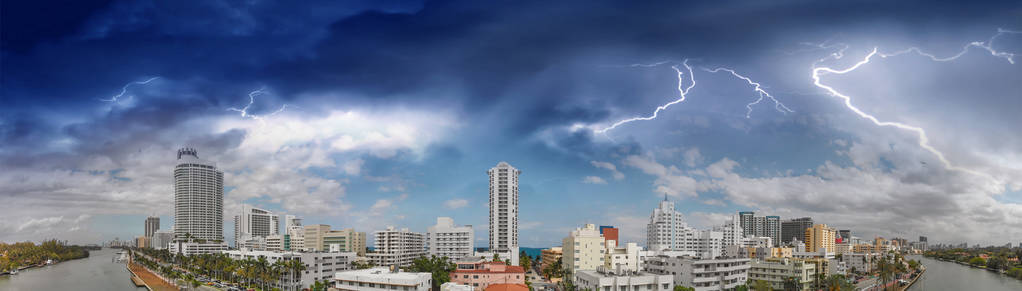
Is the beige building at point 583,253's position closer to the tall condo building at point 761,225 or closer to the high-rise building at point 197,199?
the tall condo building at point 761,225

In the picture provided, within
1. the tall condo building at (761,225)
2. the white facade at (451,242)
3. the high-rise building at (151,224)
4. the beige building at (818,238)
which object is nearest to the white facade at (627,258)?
the white facade at (451,242)

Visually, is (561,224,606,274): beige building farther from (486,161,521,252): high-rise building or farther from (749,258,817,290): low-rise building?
(486,161,521,252): high-rise building

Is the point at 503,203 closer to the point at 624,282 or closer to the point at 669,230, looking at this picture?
the point at 669,230

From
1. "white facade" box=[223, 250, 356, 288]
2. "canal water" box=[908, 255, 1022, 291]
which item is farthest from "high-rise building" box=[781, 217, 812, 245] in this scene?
"white facade" box=[223, 250, 356, 288]

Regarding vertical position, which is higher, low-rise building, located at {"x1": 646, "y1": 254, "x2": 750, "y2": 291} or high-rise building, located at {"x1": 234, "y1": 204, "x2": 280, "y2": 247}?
low-rise building, located at {"x1": 646, "y1": 254, "x2": 750, "y2": 291}

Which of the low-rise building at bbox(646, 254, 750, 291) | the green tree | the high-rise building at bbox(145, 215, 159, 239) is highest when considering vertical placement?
the low-rise building at bbox(646, 254, 750, 291)
